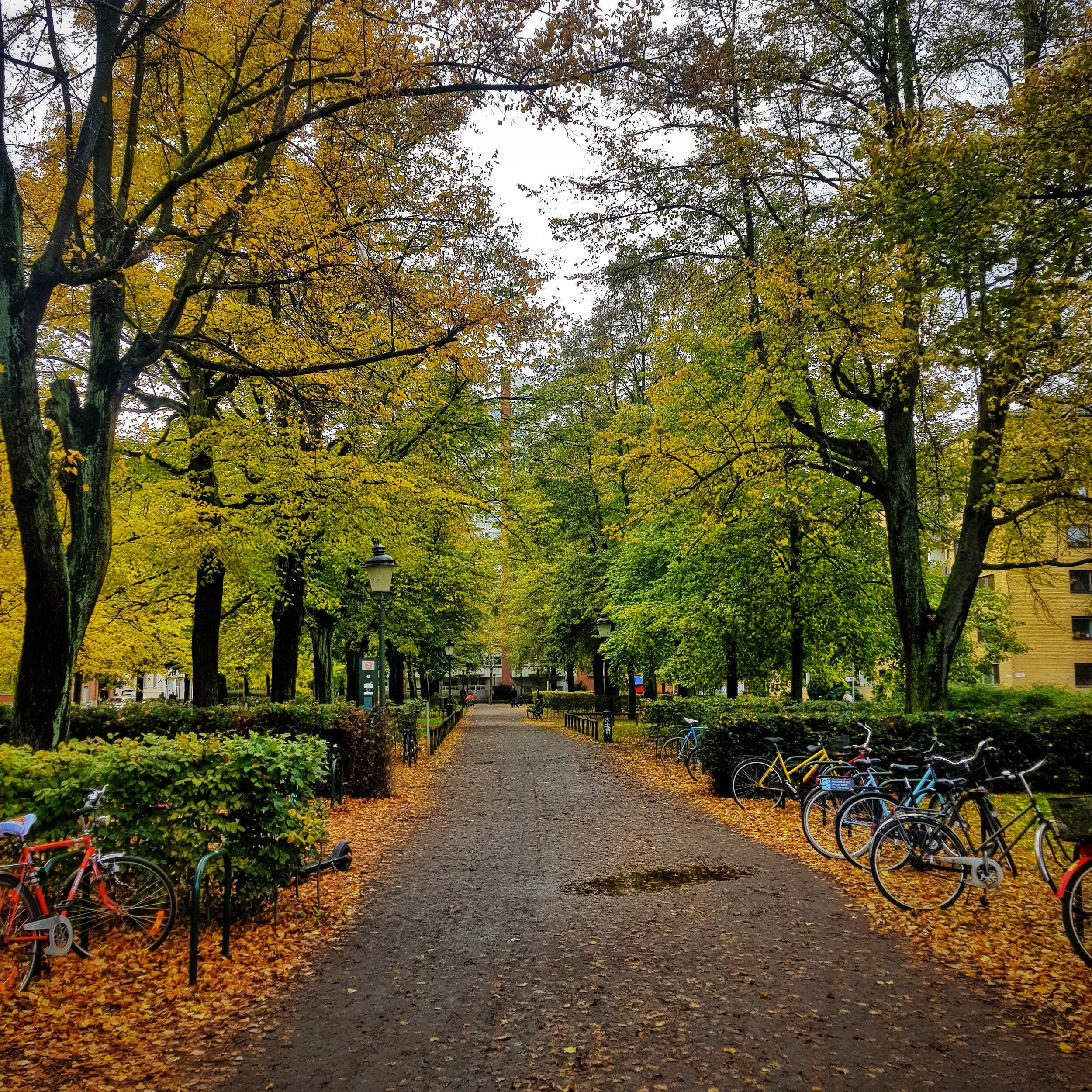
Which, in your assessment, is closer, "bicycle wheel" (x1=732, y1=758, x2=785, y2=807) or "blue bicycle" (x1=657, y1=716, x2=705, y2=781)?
"bicycle wheel" (x1=732, y1=758, x2=785, y2=807)

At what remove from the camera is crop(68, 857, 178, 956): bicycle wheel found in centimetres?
553

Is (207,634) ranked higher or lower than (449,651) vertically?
higher

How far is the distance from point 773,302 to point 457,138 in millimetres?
5512

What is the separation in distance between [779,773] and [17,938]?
984 cm

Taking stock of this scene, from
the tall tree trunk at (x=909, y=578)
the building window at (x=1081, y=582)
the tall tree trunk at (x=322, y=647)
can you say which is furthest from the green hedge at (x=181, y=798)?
the building window at (x=1081, y=582)

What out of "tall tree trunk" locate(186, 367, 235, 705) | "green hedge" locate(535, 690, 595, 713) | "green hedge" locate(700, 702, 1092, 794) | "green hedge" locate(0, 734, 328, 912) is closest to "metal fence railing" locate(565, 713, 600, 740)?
"green hedge" locate(535, 690, 595, 713)

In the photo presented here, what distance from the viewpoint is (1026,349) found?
31.9ft

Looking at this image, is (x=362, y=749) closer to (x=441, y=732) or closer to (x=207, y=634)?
(x=207, y=634)

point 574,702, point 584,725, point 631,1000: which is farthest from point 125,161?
point 574,702

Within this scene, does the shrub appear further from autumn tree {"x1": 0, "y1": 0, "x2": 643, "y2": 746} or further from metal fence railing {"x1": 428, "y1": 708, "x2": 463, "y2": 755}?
metal fence railing {"x1": 428, "y1": 708, "x2": 463, "y2": 755}

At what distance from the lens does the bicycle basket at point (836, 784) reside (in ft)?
29.1

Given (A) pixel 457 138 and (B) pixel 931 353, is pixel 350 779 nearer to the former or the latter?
(A) pixel 457 138

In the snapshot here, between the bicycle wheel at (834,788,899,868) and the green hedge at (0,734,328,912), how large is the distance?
5108mm

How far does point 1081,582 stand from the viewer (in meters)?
40.6
